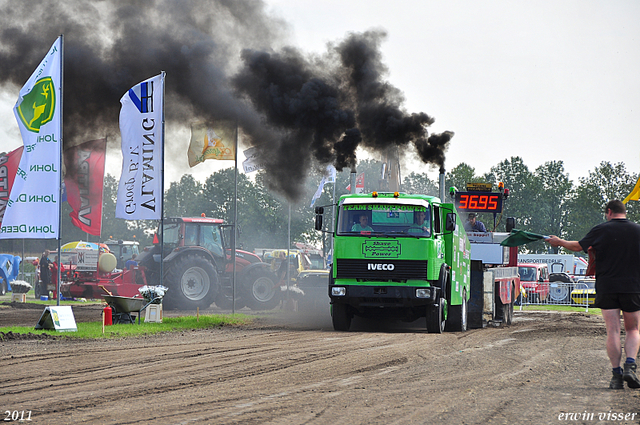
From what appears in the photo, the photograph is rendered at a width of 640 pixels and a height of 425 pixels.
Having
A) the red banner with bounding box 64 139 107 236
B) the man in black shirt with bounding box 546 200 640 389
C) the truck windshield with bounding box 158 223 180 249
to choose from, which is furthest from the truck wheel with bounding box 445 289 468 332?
the truck windshield with bounding box 158 223 180 249

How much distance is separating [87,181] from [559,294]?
824 inches

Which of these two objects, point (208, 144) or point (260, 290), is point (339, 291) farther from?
point (260, 290)

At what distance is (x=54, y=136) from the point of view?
567 inches

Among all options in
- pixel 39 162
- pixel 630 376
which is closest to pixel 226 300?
pixel 39 162

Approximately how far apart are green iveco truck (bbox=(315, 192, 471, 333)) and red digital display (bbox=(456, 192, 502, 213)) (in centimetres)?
489

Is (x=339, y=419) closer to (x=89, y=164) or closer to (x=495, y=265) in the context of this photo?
(x=495, y=265)

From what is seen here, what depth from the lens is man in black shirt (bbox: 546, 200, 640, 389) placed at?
24.2ft

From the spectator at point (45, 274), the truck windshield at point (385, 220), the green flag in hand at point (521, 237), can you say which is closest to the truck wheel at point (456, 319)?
the truck windshield at point (385, 220)

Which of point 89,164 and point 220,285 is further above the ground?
point 89,164

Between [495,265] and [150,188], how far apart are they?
8.97m

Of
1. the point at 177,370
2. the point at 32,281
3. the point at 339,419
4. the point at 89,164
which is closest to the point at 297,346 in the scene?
the point at 177,370

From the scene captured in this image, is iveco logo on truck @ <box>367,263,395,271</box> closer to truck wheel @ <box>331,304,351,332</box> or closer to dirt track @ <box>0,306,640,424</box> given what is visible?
truck wheel @ <box>331,304,351,332</box>

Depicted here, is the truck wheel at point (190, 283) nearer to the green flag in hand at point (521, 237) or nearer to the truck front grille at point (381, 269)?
the truck front grille at point (381, 269)

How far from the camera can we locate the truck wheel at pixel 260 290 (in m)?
24.1
